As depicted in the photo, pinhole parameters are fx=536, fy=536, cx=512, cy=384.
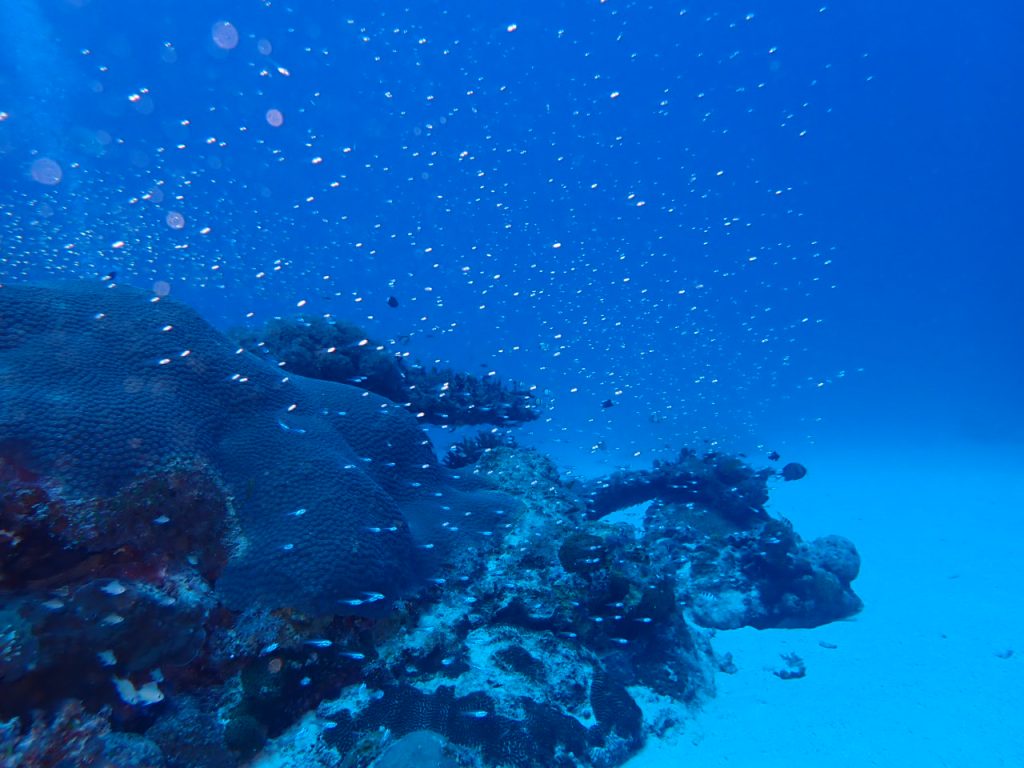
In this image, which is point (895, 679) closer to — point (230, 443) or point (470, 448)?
point (470, 448)

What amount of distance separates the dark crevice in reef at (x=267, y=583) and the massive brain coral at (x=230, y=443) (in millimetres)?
29

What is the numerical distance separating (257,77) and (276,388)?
5895 cm

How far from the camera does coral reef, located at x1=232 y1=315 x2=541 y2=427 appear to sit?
1130 centimetres

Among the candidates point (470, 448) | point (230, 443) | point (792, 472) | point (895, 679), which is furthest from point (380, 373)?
point (792, 472)

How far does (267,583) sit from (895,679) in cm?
1067

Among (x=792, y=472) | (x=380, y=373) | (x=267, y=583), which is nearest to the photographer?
(x=267, y=583)

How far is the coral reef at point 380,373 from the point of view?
11.3m

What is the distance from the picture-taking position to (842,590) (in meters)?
12.5

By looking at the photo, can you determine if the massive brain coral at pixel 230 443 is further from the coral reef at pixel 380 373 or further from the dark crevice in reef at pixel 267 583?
the coral reef at pixel 380 373

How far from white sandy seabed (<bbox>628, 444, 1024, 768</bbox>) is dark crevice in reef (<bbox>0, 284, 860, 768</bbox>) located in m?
0.84

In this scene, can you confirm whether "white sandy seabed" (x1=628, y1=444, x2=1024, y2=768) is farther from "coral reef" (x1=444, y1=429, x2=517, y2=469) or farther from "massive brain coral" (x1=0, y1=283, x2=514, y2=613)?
"coral reef" (x1=444, y1=429, x2=517, y2=469)

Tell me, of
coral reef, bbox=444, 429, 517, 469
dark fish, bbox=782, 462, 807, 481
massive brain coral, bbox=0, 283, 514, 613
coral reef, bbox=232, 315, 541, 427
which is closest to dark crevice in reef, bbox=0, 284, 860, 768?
massive brain coral, bbox=0, 283, 514, 613

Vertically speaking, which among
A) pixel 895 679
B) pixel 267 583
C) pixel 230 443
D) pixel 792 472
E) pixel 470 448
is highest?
pixel 792 472

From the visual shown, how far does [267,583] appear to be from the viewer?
17.8 feet
